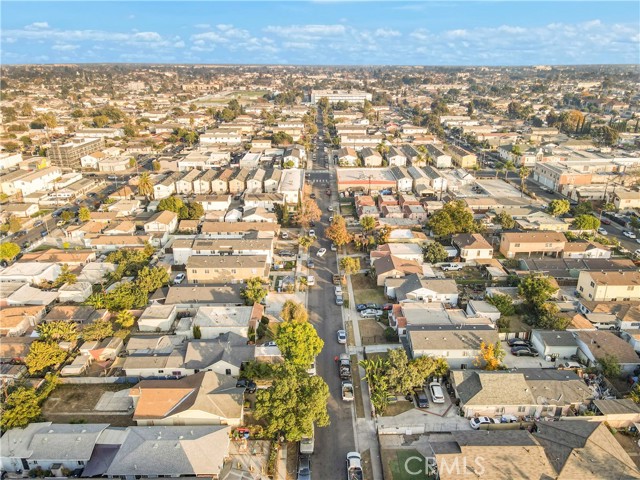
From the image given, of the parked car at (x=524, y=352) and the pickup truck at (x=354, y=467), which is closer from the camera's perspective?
the pickup truck at (x=354, y=467)

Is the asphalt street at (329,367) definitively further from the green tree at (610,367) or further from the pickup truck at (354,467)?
the green tree at (610,367)

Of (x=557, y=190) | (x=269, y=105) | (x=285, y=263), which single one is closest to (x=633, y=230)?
(x=557, y=190)

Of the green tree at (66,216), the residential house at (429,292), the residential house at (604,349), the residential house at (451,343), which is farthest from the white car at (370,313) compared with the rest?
the green tree at (66,216)

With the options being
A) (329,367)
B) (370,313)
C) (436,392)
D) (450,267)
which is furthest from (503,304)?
(329,367)

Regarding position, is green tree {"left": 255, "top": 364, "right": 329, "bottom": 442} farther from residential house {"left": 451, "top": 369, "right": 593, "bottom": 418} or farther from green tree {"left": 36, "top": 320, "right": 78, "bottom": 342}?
green tree {"left": 36, "top": 320, "right": 78, "bottom": 342}

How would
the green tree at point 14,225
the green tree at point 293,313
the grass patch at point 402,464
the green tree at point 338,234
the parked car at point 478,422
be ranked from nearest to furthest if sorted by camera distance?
the grass patch at point 402,464 < the parked car at point 478,422 < the green tree at point 293,313 < the green tree at point 338,234 < the green tree at point 14,225

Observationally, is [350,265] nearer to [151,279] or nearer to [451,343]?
[451,343]

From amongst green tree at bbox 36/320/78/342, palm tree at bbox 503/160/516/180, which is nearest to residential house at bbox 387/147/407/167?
palm tree at bbox 503/160/516/180
